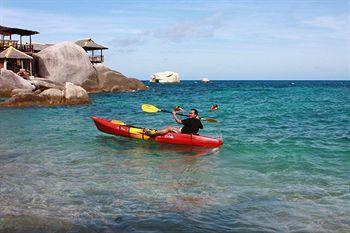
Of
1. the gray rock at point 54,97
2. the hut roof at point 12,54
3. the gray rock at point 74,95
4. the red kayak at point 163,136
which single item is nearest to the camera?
the red kayak at point 163,136

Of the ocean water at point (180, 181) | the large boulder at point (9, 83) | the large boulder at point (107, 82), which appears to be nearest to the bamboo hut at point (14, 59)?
the large boulder at point (9, 83)

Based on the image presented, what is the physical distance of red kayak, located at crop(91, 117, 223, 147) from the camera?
1333 cm

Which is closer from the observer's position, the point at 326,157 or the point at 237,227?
the point at 237,227

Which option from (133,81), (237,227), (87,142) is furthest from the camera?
(133,81)

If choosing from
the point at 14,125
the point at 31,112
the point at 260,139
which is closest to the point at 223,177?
the point at 260,139

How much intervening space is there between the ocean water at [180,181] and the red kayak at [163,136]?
0.90ft

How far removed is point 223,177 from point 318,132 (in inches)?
333

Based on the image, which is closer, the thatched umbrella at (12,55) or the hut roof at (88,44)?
the thatched umbrella at (12,55)

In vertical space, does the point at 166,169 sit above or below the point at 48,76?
below

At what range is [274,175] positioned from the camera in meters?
9.62

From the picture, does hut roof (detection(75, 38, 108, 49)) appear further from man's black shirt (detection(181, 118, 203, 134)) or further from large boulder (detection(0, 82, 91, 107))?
man's black shirt (detection(181, 118, 203, 134))

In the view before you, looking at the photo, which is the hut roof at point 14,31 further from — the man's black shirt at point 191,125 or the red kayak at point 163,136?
the man's black shirt at point 191,125

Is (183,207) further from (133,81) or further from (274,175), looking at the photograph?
(133,81)

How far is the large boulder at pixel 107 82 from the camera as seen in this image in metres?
43.3
